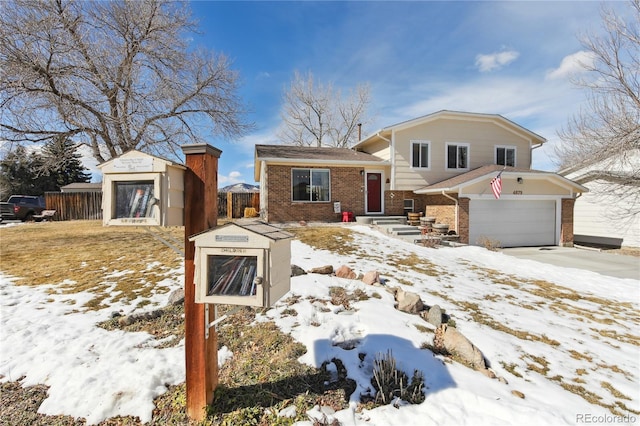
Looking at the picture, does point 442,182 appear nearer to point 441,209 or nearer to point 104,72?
point 441,209

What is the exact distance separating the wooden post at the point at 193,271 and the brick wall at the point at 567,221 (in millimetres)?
15557

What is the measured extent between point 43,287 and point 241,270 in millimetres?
5723

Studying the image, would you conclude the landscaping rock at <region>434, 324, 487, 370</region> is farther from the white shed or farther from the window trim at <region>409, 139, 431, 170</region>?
the window trim at <region>409, 139, 431, 170</region>

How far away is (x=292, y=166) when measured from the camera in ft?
42.5

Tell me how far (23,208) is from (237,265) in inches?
969

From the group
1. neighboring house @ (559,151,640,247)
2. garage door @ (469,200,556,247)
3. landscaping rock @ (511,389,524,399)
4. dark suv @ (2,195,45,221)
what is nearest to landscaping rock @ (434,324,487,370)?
landscaping rock @ (511,389,524,399)

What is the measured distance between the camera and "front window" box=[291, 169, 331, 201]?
13.1m

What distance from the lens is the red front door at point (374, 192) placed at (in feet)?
45.9

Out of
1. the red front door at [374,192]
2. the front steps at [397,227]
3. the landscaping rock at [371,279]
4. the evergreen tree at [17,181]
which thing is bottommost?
the landscaping rock at [371,279]

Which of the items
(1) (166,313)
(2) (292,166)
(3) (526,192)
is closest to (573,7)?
(3) (526,192)

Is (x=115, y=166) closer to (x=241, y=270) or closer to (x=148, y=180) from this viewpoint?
(x=148, y=180)

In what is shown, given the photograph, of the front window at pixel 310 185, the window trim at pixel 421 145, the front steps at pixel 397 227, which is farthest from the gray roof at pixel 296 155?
the front steps at pixel 397 227

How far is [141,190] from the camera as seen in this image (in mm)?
2086

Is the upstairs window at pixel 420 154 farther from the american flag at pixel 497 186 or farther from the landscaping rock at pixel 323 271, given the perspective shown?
the landscaping rock at pixel 323 271
